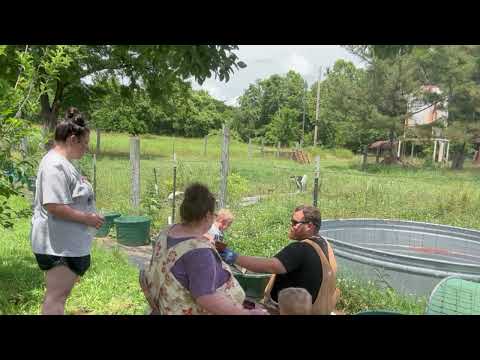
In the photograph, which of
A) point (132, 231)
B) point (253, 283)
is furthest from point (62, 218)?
point (132, 231)

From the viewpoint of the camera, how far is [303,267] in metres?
2.76

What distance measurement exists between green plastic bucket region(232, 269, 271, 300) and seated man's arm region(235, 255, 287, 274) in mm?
929

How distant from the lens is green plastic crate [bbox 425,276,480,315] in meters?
2.81

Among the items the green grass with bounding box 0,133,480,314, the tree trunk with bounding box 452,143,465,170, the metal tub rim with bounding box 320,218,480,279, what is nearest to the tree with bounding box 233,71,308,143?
the tree trunk with bounding box 452,143,465,170

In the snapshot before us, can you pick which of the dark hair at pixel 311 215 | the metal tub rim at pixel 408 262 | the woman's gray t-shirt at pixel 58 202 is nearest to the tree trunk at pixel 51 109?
the woman's gray t-shirt at pixel 58 202

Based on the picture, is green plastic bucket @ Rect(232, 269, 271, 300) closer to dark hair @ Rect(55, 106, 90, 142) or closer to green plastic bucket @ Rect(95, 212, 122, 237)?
dark hair @ Rect(55, 106, 90, 142)

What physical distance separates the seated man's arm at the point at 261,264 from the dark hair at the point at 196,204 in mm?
669

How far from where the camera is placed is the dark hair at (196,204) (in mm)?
2037

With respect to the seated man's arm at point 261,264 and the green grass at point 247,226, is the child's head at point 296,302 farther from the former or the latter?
the green grass at point 247,226

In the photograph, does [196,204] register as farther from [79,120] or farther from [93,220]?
[79,120]
